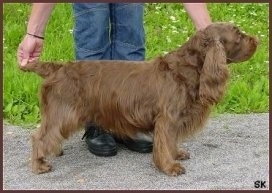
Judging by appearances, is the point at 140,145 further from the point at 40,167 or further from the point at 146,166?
the point at 40,167


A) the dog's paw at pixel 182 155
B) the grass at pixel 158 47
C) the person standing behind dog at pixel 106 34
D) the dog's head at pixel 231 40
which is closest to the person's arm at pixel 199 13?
the person standing behind dog at pixel 106 34

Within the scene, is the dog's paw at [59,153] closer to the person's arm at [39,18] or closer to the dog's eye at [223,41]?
the person's arm at [39,18]

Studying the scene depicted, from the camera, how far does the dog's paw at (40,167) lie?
4863mm

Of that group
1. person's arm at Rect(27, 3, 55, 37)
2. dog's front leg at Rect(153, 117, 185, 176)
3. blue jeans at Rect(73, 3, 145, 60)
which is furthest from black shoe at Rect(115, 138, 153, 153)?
person's arm at Rect(27, 3, 55, 37)

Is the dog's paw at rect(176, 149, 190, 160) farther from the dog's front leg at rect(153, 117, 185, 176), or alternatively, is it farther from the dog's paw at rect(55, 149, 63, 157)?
the dog's paw at rect(55, 149, 63, 157)

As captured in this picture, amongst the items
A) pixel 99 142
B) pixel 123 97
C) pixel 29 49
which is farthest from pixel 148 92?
pixel 29 49

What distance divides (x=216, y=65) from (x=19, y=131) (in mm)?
1990

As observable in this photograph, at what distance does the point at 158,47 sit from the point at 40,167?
3.62 meters

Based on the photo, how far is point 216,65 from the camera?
4.75m

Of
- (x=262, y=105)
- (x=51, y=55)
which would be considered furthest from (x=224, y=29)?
(x=51, y=55)

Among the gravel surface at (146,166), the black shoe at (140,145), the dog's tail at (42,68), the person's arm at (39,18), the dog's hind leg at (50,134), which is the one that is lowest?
the gravel surface at (146,166)

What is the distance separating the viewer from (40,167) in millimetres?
→ 4875

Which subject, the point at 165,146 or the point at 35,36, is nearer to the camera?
the point at 165,146

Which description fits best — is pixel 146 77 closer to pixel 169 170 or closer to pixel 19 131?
pixel 169 170
